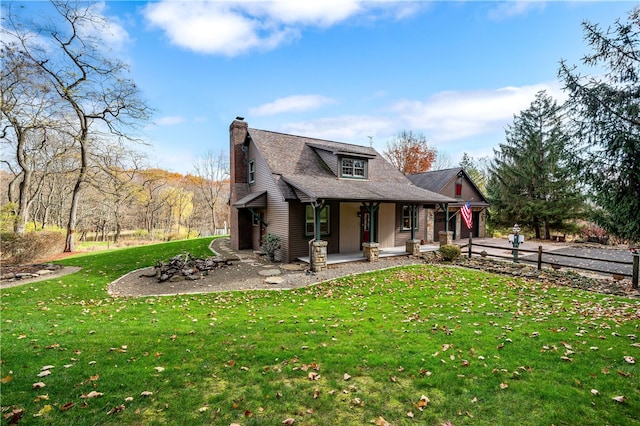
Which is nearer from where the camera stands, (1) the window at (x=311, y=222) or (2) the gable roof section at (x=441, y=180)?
(1) the window at (x=311, y=222)

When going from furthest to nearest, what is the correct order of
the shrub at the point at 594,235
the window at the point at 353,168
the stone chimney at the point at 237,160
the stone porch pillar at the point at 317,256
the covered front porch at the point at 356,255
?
the shrub at the point at 594,235
the stone chimney at the point at 237,160
the window at the point at 353,168
the covered front porch at the point at 356,255
the stone porch pillar at the point at 317,256

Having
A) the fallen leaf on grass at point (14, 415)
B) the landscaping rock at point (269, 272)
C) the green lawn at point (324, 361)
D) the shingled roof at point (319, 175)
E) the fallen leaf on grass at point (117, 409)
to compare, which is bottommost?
the landscaping rock at point (269, 272)

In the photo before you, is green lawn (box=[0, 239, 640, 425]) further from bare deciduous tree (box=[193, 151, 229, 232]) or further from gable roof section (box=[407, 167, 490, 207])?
bare deciduous tree (box=[193, 151, 229, 232])

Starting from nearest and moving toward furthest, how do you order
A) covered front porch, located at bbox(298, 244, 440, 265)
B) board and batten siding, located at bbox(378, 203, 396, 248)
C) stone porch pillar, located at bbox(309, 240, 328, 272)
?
stone porch pillar, located at bbox(309, 240, 328, 272), covered front porch, located at bbox(298, 244, 440, 265), board and batten siding, located at bbox(378, 203, 396, 248)

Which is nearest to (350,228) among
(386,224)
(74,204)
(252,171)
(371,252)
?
(371,252)

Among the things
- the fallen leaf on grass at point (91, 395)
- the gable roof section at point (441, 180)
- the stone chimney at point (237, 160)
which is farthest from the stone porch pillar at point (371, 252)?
the gable roof section at point (441, 180)

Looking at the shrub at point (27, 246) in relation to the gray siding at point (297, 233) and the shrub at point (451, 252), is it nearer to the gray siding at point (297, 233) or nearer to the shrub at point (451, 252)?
the gray siding at point (297, 233)

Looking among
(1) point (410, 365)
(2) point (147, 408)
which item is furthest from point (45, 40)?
(1) point (410, 365)

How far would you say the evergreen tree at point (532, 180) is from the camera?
23234mm

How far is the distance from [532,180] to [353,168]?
1834 centimetres

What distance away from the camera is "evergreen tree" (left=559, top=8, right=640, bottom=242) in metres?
6.98

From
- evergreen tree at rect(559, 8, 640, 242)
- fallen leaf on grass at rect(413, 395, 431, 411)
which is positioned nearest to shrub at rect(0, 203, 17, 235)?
fallen leaf on grass at rect(413, 395, 431, 411)

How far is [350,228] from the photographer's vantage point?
51.4 ft

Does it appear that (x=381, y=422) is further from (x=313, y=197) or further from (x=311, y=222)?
(x=311, y=222)
